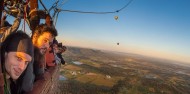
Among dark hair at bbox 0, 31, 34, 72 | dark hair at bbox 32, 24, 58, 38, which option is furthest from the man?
dark hair at bbox 0, 31, 34, 72

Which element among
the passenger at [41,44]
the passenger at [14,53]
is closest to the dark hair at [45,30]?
the passenger at [41,44]

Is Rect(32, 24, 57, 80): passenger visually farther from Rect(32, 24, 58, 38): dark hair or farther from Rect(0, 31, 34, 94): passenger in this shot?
Rect(0, 31, 34, 94): passenger

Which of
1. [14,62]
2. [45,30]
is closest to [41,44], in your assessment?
[45,30]

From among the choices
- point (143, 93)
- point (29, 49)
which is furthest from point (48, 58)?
point (143, 93)

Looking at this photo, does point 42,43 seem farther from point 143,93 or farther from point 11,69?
point 143,93

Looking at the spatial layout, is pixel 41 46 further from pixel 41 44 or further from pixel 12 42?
pixel 12 42

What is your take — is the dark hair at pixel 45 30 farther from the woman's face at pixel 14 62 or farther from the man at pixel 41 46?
the woman's face at pixel 14 62
